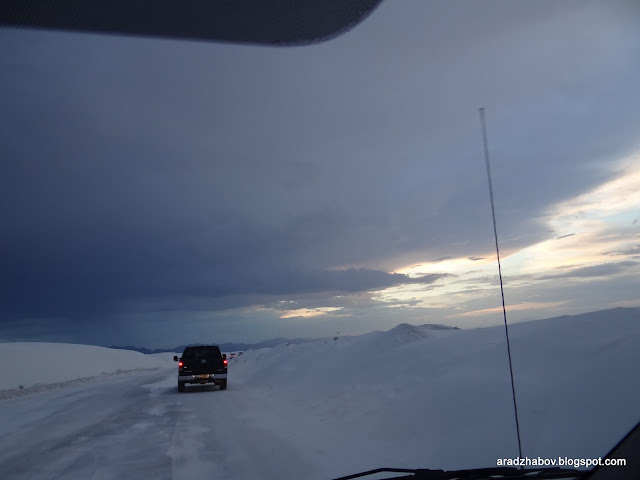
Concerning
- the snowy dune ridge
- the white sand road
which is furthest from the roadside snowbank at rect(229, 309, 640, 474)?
the white sand road

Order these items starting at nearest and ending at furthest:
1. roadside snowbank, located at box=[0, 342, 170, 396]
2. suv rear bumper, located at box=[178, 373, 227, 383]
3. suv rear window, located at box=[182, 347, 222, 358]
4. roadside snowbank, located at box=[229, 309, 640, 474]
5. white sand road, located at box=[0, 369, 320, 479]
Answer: roadside snowbank, located at box=[229, 309, 640, 474] < white sand road, located at box=[0, 369, 320, 479] < suv rear bumper, located at box=[178, 373, 227, 383] < suv rear window, located at box=[182, 347, 222, 358] < roadside snowbank, located at box=[0, 342, 170, 396]

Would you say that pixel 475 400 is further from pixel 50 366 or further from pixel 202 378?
pixel 50 366

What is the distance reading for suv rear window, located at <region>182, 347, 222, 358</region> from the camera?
→ 21.8m

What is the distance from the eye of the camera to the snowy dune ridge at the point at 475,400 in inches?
268

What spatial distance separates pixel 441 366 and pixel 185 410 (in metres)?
7.82

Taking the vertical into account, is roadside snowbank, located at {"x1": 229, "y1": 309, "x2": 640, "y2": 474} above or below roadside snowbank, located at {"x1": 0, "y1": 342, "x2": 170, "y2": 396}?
above

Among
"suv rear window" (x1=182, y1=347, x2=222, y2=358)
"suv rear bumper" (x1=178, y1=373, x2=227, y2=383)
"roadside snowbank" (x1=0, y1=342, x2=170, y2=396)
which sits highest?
"suv rear window" (x1=182, y1=347, x2=222, y2=358)

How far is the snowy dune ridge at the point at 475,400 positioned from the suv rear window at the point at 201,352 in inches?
192

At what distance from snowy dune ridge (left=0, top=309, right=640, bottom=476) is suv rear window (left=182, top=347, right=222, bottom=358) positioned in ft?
16.0

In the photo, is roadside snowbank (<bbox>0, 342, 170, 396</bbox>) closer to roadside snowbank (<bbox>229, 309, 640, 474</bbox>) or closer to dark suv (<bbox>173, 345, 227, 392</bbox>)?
dark suv (<bbox>173, 345, 227, 392</bbox>)

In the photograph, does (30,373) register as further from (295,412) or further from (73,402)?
(295,412)

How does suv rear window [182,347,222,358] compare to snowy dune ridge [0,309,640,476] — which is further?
suv rear window [182,347,222,358]

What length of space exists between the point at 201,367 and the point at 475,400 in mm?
14503

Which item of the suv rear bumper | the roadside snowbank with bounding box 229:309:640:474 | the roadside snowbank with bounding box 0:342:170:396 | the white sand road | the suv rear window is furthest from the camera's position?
the roadside snowbank with bounding box 0:342:170:396
